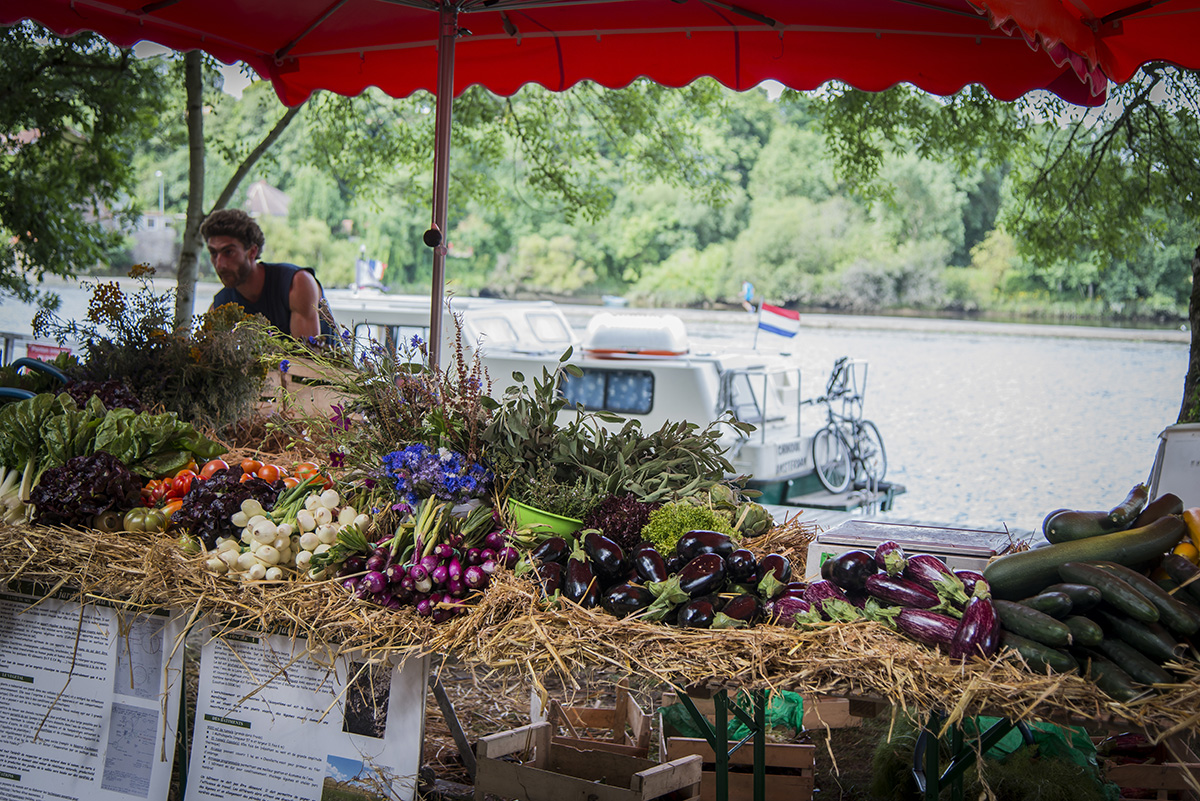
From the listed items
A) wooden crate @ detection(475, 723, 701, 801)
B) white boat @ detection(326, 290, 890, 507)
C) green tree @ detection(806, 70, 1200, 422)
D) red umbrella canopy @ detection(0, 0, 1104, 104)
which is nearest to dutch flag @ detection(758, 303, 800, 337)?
white boat @ detection(326, 290, 890, 507)

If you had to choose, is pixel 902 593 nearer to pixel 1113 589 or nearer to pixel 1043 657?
pixel 1043 657

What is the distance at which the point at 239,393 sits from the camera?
3.81 m

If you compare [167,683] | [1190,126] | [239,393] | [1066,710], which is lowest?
[167,683]

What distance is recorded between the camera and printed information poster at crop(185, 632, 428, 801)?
7.73 feet

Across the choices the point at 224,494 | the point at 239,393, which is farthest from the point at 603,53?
the point at 224,494

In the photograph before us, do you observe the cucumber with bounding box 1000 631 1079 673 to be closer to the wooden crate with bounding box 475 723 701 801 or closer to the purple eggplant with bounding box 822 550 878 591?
the purple eggplant with bounding box 822 550 878 591

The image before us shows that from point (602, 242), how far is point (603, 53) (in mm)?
31318

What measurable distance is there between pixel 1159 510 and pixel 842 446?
952 centimetres

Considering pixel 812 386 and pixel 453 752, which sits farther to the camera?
pixel 812 386

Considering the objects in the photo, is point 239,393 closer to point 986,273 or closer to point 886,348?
point 986,273

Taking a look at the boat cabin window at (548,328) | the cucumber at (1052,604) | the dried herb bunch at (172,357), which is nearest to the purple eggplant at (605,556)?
the cucumber at (1052,604)

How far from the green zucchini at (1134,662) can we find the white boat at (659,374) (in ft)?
24.4

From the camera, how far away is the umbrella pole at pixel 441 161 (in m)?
3.78

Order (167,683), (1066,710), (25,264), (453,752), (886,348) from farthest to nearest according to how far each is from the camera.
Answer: (886,348) → (25,264) → (453,752) → (167,683) → (1066,710)
